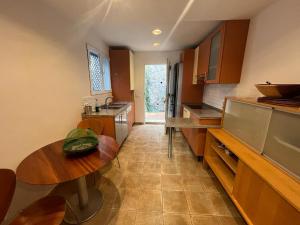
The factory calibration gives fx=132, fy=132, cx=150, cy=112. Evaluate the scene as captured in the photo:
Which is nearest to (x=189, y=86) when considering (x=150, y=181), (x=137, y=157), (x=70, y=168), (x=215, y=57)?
(x=215, y=57)

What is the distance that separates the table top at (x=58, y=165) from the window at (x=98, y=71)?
1723 millimetres

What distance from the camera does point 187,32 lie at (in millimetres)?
2629

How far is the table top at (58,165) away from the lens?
98 centimetres

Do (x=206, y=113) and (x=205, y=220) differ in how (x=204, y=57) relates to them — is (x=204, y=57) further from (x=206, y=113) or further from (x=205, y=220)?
(x=205, y=220)

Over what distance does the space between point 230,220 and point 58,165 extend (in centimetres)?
181

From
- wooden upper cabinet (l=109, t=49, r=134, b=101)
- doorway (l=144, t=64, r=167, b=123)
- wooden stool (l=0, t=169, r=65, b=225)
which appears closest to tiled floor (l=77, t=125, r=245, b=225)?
wooden stool (l=0, t=169, r=65, b=225)

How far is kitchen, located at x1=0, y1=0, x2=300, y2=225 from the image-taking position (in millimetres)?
1201

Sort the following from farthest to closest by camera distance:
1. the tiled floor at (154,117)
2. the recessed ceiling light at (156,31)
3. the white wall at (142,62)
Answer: the tiled floor at (154,117), the white wall at (142,62), the recessed ceiling light at (156,31)

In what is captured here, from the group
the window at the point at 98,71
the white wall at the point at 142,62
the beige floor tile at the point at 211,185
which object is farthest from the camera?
the white wall at the point at 142,62

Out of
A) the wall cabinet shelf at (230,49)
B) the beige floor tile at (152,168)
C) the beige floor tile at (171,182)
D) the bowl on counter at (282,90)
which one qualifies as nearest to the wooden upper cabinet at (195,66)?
the wall cabinet shelf at (230,49)

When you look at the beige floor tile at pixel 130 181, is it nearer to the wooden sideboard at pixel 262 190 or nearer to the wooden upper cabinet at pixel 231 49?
the wooden sideboard at pixel 262 190

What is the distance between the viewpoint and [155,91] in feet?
16.6

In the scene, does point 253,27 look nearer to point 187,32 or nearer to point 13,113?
point 187,32

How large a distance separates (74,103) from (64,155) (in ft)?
3.74
